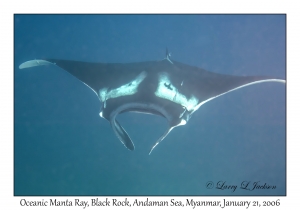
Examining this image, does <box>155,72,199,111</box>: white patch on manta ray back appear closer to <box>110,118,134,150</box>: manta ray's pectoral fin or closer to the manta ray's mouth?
the manta ray's mouth

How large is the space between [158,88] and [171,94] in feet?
0.65

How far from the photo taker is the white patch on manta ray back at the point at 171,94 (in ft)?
11.7

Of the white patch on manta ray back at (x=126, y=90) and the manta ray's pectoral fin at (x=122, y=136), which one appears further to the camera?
the white patch on manta ray back at (x=126, y=90)

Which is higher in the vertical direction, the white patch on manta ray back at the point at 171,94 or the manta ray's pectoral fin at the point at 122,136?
the white patch on manta ray back at the point at 171,94

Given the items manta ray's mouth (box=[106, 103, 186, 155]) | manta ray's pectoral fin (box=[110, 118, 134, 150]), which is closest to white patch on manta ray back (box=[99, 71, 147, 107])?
manta ray's mouth (box=[106, 103, 186, 155])

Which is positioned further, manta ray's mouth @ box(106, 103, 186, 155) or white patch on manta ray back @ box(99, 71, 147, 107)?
white patch on manta ray back @ box(99, 71, 147, 107)

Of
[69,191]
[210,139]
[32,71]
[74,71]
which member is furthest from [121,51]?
[74,71]

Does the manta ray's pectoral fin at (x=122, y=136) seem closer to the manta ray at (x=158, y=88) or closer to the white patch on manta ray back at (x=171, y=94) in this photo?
the manta ray at (x=158, y=88)

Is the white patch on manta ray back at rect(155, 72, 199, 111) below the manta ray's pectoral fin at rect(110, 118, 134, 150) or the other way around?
the other way around

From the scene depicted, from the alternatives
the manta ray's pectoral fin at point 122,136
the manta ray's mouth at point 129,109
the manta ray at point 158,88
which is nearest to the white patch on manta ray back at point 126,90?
the manta ray at point 158,88

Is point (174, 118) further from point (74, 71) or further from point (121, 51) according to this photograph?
point (121, 51)

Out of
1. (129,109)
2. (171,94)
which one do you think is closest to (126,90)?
(129,109)

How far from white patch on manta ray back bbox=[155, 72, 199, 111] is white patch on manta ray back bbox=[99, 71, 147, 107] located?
272mm

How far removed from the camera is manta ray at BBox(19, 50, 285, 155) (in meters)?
3.52
